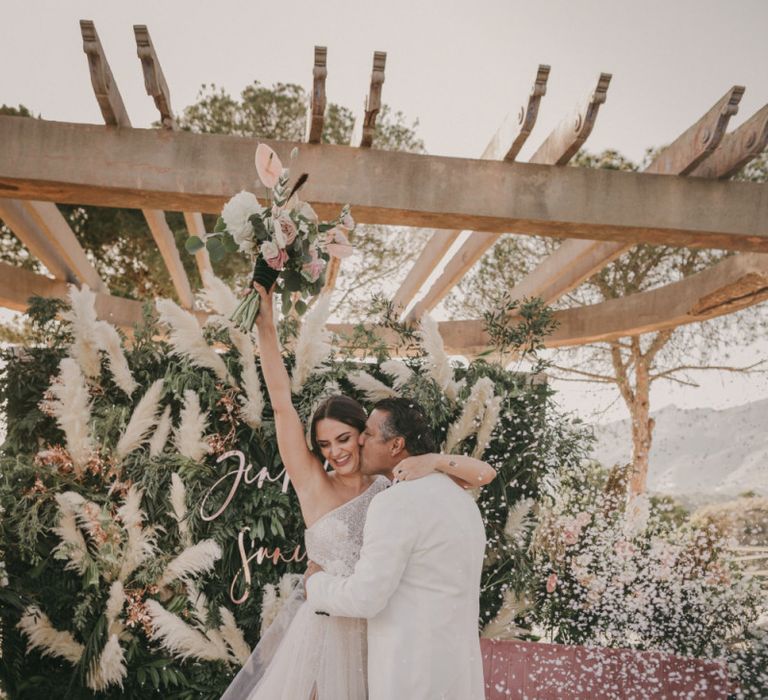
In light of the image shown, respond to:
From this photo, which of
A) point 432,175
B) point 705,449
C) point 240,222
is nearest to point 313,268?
point 240,222

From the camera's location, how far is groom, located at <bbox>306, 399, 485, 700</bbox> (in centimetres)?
193

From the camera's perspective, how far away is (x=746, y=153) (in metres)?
3.80

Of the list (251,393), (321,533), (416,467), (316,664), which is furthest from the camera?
(251,393)

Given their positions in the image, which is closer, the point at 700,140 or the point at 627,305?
the point at 700,140

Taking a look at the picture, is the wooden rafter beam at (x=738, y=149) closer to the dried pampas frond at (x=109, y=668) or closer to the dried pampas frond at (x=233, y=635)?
the dried pampas frond at (x=233, y=635)

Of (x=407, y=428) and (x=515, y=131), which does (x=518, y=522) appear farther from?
(x=515, y=131)

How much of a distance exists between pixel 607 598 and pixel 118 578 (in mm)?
2484

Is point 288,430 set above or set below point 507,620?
above

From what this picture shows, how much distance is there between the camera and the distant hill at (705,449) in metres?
9.19

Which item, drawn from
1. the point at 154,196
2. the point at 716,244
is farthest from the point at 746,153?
the point at 154,196

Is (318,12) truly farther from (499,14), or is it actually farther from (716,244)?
(716,244)

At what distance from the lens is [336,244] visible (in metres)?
2.42

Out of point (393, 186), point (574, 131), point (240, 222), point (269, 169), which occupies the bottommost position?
point (240, 222)

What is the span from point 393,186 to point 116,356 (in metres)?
1.71
